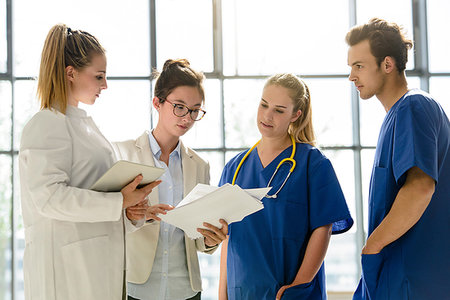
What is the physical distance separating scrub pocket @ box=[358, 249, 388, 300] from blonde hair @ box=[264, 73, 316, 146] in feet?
1.85

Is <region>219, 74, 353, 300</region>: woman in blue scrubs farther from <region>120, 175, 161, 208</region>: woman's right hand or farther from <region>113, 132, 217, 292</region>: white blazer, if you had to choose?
<region>120, 175, 161, 208</region>: woman's right hand

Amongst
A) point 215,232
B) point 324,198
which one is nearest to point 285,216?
point 324,198

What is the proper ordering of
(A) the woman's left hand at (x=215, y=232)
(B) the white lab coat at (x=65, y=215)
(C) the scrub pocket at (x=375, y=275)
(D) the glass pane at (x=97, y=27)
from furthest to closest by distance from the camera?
1. (D) the glass pane at (x=97, y=27)
2. (A) the woman's left hand at (x=215, y=232)
3. (C) the scrub pocket at (x=375, y=275)
4. (B) the white lab coat at (x=65, y=215)

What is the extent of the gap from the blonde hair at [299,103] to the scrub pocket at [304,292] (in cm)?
60

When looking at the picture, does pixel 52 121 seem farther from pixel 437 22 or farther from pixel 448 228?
pixel 437 22

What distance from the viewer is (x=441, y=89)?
4.87 m

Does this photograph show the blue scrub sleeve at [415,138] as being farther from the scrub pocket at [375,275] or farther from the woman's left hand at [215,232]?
the woman's left hand at [215,232]

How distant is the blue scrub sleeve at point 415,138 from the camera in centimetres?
174

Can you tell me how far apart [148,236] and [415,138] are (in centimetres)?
111

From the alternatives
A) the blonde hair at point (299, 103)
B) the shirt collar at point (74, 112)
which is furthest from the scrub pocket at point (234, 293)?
the shirt collar at point (74, 112)

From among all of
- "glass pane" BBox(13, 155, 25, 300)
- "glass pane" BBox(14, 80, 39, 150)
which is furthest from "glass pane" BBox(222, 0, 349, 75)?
"glass pane" BBox(13, 155, 25, 300)

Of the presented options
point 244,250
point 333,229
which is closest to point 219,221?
point 244,250

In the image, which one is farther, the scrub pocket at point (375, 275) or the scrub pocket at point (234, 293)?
the scrub pocket at point (234, 293)

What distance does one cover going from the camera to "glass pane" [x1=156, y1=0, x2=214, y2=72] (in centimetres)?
473
